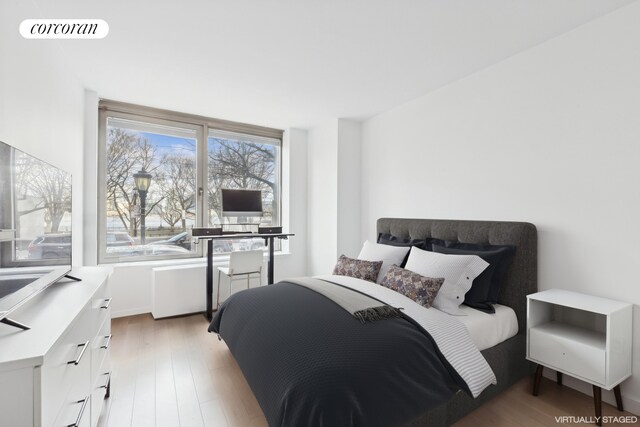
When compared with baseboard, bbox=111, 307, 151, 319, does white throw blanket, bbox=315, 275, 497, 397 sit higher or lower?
higher

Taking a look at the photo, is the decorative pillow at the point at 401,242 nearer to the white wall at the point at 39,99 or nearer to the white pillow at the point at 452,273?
the white pillow at the point at 452,273

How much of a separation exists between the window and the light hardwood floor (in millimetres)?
1448

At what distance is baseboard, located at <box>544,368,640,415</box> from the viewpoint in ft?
6.28

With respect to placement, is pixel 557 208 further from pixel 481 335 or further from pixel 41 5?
pixel 41 5

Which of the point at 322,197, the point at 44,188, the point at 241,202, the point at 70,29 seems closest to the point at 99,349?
the point at 44,188

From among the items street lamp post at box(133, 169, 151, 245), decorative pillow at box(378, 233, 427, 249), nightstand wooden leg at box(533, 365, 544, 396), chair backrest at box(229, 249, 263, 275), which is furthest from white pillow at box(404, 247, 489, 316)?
street lamp post at box(133, 169, 151, 245)

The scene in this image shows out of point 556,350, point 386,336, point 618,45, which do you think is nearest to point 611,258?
point 556,350

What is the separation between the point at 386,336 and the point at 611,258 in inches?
64.7

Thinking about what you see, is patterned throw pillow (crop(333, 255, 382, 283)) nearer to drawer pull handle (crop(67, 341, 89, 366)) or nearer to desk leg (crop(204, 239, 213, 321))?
desk leg (crop(204, 239, 213, 321))

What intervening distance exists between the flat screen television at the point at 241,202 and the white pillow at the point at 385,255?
5.69ft

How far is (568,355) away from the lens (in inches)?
75.8

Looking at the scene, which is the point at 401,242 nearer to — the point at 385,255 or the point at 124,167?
the point at 385,255

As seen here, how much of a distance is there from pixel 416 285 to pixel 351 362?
1029mm

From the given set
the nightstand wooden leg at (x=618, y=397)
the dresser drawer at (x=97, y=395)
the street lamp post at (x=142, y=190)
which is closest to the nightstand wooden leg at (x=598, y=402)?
the nightstand wooden leg at (x=618, y=397)
